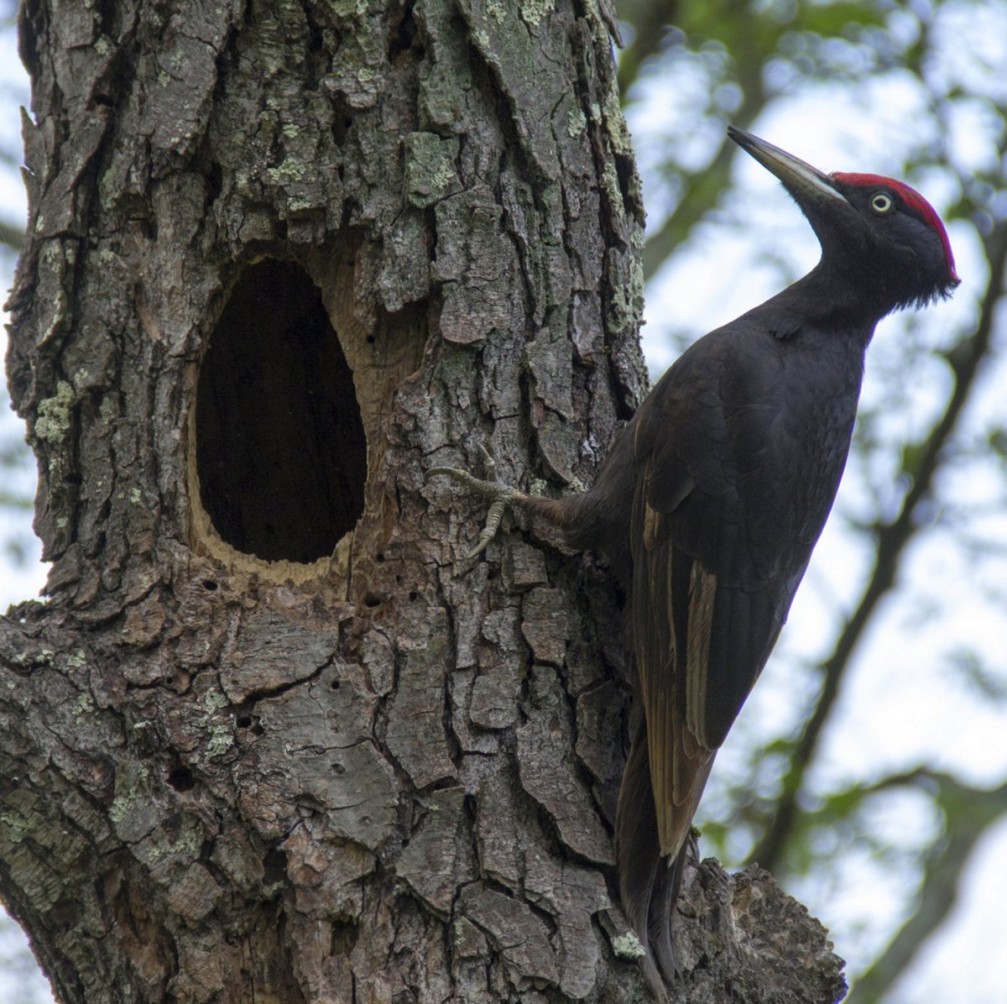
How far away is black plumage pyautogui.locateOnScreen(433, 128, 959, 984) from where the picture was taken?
252cm

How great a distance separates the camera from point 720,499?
2.99 m

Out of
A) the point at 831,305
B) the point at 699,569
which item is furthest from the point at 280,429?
the point at 831,305

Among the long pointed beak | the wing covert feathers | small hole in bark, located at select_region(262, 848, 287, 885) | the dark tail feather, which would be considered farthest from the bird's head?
small hole in bark, located at select_region(262, 848, 287, 885)

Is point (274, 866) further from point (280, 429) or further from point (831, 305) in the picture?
point (831, 305)

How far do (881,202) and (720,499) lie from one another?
1.13m

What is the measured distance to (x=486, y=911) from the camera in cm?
228

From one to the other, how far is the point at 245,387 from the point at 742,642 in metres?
1.40

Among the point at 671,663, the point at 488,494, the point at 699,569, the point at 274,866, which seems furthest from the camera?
the point at 699,569

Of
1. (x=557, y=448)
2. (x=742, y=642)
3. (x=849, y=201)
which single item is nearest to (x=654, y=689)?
(x=742, y=642)

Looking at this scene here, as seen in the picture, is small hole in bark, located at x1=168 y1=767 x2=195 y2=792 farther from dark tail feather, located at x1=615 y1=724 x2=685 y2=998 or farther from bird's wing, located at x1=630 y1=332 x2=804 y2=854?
bird's wing, located at x1=630 y1=332 x2=804 y2=854

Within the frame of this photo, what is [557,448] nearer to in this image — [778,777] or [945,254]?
[945,254]

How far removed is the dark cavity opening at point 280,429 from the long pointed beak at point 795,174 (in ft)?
4.32

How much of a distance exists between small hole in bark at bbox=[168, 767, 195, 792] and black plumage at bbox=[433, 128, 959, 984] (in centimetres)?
79

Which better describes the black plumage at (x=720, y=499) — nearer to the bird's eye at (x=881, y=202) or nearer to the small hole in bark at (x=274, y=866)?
the bird's eye at (x=881, y=202)
